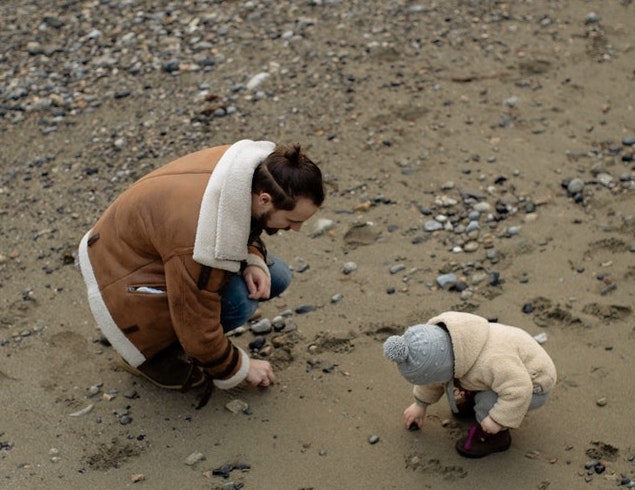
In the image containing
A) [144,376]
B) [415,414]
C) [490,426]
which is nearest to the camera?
[490,426]

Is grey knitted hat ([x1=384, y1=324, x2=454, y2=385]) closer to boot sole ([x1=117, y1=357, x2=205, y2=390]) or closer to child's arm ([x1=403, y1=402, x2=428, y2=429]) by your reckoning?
child's arm ([x1=403, y1=402, x2=428, y2=429])

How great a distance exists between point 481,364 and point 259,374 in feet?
3.48

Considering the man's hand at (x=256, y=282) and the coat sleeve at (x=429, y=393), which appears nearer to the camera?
the coat sleeve at (x=429, y=393)

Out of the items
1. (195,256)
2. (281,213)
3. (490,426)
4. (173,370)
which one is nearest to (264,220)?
(281,213)

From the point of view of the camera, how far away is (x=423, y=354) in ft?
10.8

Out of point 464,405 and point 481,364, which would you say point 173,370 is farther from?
point 481,364

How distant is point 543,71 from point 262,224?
3.14 meters

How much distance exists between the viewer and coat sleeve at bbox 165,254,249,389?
3510 millimetres

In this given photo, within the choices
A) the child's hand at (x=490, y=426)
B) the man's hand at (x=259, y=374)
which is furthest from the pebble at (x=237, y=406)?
the child's hand at (x=490, y=426)

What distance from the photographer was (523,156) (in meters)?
5.32

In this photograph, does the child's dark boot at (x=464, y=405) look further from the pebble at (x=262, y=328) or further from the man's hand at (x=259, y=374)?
the pebble at (x=262, y=328)

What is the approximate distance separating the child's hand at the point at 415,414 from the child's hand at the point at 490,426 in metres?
0.32

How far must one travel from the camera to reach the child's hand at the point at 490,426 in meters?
3.42

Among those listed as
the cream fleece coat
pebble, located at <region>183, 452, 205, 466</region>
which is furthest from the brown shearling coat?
the cream fleece coat
